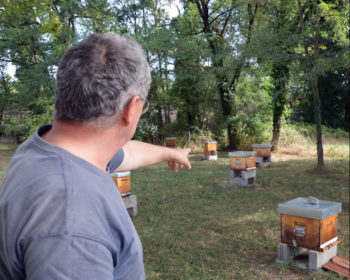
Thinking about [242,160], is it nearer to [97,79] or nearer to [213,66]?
[213,66]

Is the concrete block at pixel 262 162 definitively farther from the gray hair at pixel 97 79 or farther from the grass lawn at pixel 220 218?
the gray hair at pixel 97 79

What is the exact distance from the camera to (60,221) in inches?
23.9

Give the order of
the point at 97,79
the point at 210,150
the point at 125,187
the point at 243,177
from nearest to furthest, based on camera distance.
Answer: the point at 97,79 < the point at 125,187 < the point at 243,177 < the point at 210,150

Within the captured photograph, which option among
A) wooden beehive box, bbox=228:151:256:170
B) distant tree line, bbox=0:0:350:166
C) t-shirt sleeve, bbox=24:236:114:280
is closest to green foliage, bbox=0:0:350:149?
distant tree line, bbox=0:0:350:166

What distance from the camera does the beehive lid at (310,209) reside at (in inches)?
110

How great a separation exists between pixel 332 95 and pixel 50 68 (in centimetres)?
1152

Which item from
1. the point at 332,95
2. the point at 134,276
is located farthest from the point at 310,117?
the point at 134,276

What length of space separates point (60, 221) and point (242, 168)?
580 centimetres

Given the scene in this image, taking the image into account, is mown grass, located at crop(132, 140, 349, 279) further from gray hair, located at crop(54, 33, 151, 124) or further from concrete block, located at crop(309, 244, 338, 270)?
gray hair, located at crop(54, 33, 151, 124)

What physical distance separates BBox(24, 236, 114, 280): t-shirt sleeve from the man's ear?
298mm

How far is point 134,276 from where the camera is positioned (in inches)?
32.3

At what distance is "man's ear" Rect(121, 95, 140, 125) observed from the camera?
2.56 ft

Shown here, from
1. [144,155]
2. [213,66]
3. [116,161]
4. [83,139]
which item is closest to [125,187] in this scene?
[144,155]

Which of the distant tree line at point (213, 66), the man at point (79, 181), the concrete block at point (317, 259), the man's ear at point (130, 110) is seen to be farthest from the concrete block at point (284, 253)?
the distant tree line at point (213, 66)
